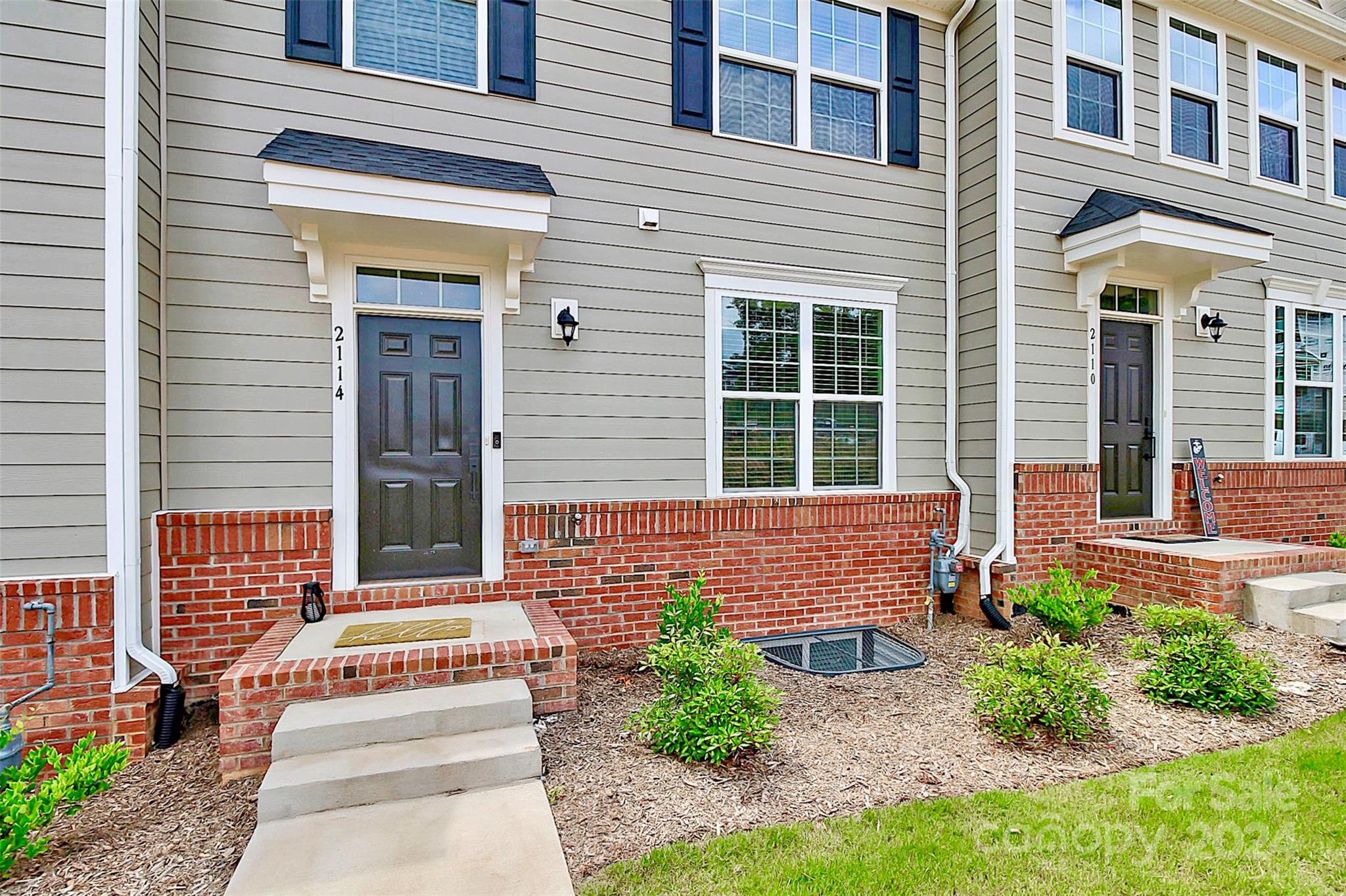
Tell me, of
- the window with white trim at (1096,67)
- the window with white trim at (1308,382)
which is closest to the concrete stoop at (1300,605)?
the window with white trim at (1308,382)

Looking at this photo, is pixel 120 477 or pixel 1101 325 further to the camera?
pixel 1101 325

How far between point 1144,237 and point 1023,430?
5.57 ft

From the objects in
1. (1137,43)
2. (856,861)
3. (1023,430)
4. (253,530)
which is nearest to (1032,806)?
(856,861)

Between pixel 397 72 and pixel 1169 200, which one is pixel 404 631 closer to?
pixel 397 72

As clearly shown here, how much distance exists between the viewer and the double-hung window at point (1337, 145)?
7.00m

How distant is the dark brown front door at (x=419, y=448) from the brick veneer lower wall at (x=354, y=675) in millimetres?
789

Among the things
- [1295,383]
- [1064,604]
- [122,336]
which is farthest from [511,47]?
[1295,383]

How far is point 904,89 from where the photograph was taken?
214 inches

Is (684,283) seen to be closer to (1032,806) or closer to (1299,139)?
(1032,806)

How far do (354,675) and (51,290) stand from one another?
238cm

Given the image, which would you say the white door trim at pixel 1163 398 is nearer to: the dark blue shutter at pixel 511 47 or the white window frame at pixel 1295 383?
the white window frame at pixel 1295 383

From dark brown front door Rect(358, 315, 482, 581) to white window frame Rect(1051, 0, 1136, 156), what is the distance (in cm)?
518

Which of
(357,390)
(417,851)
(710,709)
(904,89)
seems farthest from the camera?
(904,89)

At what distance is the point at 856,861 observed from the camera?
7.53ft
